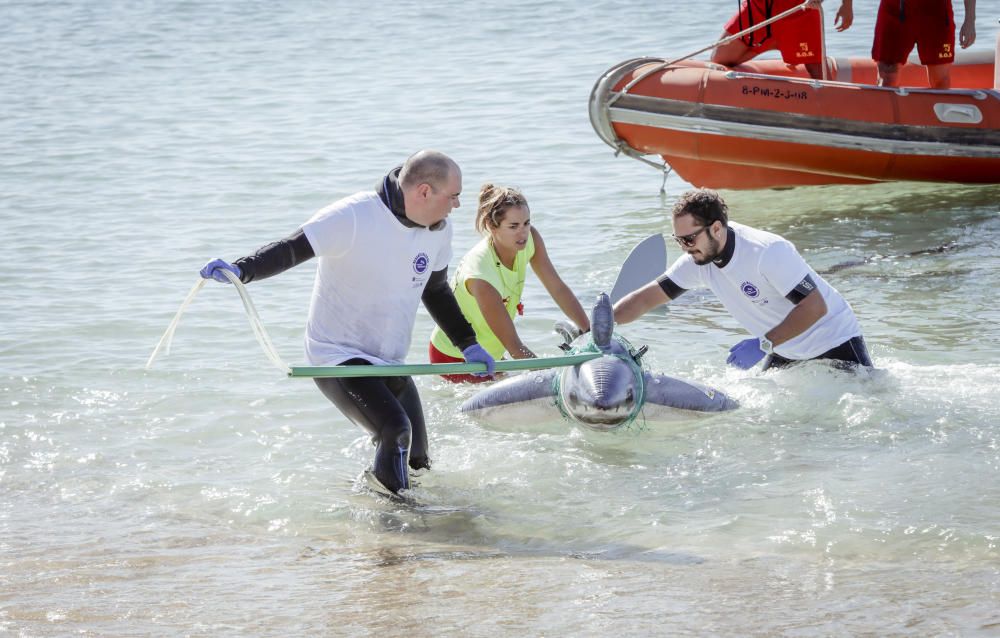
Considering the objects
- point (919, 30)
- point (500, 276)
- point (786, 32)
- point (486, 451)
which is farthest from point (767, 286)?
point (786, 32)

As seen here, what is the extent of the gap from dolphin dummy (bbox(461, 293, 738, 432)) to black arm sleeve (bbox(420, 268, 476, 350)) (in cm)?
57

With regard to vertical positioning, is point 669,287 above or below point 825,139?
above

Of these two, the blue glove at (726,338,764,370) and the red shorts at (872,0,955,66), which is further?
the red shorts at (872,0,955,66)

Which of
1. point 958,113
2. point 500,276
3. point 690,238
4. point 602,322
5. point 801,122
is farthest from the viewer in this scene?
point 801,122

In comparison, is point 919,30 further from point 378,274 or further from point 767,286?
point 378,274

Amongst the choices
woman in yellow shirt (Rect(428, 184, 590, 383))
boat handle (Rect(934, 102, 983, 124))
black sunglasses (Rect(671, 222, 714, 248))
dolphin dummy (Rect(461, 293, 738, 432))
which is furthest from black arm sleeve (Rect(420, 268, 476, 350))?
boat handle (Rect(934, 102, 983, 124))

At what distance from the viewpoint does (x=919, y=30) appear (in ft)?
32.3

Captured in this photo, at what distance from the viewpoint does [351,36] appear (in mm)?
23516

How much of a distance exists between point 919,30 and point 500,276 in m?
5.35

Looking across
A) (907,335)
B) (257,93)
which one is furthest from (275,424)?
(257,93)

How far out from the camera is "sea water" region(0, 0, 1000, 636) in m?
4.12

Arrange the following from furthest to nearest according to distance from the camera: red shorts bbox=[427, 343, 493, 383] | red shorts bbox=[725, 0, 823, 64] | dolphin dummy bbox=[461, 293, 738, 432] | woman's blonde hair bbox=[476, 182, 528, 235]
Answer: red shorts bbox=[725, 0, 823, 64] → red shorts bbox=[427, 343, 493, 383] → woman's blonde hair bbox=[476, 182, 528, 235] → dolphin dummy bbox=[461, 293, 738, 432]

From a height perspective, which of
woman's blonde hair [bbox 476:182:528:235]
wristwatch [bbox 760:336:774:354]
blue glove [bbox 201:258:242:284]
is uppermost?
blue glove [bbox 201:258:242:284]

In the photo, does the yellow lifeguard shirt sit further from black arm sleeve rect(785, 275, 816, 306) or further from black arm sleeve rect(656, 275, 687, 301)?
black arm sleeve rect(785, 275, 816, 306)
